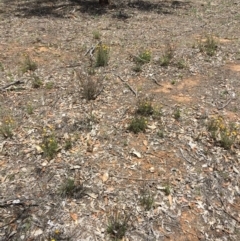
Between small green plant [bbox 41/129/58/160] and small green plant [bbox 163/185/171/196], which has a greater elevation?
small green plant [bbox 41/129/58/160]

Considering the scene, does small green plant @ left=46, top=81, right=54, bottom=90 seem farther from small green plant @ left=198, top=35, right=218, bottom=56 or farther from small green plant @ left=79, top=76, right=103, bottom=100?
small green plant @ left=198, top=35, right=218, bottom=56

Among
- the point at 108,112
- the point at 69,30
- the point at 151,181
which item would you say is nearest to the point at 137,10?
the point at 69,30

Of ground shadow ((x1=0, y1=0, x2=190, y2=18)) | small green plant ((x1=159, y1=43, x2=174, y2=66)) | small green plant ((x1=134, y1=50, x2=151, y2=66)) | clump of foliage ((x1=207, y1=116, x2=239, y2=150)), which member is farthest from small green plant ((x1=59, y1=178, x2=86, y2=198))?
ground shadow ((x1=0, y1=0, x2=190, y2=18))

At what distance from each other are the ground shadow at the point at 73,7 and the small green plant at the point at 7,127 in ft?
23.0

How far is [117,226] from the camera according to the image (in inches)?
163

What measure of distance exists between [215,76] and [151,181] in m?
4.15

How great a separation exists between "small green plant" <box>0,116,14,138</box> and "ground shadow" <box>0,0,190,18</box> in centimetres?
702

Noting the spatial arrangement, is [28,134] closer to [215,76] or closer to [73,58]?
[73,58]

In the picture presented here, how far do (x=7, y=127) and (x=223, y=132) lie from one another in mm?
4129

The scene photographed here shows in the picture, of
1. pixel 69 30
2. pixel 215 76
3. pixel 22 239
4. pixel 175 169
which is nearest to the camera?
pixel 22 239

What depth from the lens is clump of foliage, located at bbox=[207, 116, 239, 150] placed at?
5.54m

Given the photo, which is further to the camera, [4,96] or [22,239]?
[4,96]

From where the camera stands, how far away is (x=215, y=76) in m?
7.84

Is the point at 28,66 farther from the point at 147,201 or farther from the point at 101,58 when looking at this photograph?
the point at 147,201
